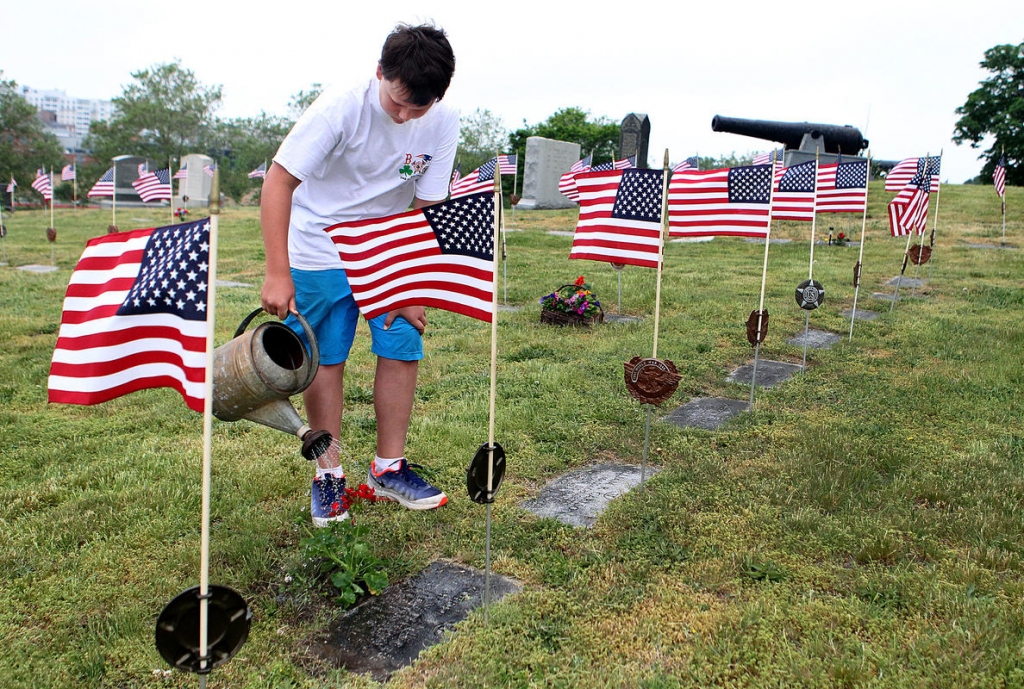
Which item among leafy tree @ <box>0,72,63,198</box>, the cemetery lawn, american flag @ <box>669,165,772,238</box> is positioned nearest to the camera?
the cemetery lawn

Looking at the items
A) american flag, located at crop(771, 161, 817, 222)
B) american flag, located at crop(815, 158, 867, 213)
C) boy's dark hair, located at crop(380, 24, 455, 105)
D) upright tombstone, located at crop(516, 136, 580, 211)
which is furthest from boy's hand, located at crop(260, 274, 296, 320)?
upright tombstone, located at crop(516, 136, 580, 211)

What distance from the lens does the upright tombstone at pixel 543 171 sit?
22.6 m

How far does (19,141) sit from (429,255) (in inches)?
2059

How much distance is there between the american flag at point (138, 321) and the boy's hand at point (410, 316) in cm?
81

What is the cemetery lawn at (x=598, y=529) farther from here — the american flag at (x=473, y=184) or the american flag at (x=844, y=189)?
the american flag at (x=473, y=184)

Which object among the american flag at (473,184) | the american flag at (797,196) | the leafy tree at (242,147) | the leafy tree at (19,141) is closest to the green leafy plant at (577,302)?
the american flag at (473,184)

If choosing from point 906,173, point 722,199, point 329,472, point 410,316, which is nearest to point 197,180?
point 906,173

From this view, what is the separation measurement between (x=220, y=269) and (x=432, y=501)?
391 inches

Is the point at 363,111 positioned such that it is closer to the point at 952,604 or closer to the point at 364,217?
the point at 364,217

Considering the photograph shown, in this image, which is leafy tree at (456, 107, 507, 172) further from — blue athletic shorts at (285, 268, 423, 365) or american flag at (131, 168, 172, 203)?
blue athletic shorts at (285, 268, 423, 365)

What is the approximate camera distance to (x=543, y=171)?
22703 millimetres

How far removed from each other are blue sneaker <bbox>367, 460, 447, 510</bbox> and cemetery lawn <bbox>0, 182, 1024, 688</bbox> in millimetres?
69

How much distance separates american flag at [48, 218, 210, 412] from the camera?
6.20ft

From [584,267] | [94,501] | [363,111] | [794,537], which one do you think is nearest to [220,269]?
[584,267]
